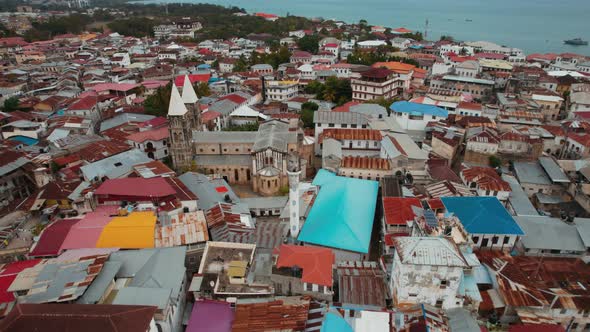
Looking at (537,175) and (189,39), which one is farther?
(189,39)

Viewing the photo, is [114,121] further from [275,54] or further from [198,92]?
[275,54]

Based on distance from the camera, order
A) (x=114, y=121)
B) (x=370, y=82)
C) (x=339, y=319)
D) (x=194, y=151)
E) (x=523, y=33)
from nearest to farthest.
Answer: (x=339, y=319), (x=194, y=151), (x=114, y=121), (x=370, y=82), (x=523, y=33)

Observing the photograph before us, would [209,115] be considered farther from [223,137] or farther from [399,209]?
[399,209]

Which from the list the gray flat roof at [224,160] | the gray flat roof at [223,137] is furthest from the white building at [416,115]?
the gray flat roof at [224,160]

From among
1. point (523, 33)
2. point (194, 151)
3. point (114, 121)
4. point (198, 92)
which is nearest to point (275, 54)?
point (198, 92)

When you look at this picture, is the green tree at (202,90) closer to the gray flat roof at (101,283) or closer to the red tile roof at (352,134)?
the red tile roof at (352,134)

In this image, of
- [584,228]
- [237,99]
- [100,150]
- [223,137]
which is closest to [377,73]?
[237,99]

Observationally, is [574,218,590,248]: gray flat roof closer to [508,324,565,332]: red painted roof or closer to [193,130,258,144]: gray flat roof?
[508,324,565,332]: red painted roof
